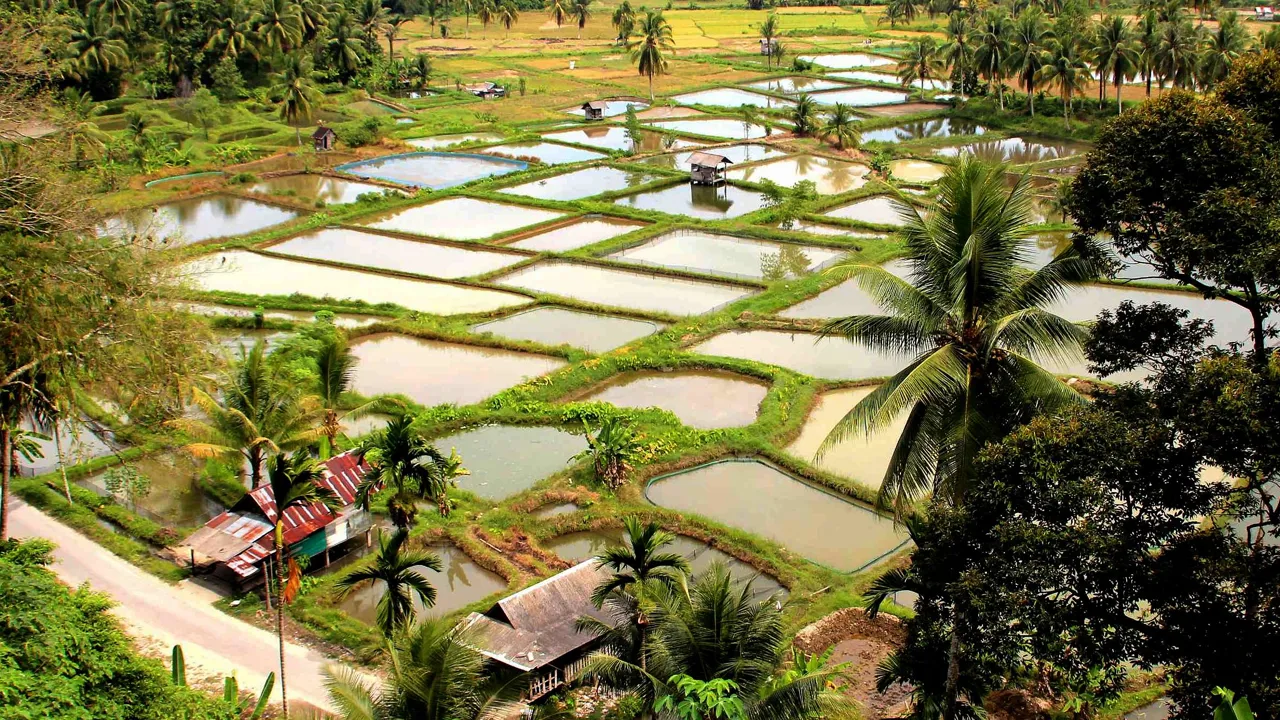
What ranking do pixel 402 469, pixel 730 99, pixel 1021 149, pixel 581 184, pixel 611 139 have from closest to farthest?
pixel 402 469, pixel 581 184, pixel 1021 149, pixel 611 139, pixel 730 99

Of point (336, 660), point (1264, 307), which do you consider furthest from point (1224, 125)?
point (336, 660)

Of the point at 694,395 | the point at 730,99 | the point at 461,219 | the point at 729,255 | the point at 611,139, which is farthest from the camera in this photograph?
the point at 730,99

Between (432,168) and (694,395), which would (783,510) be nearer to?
(694,395)

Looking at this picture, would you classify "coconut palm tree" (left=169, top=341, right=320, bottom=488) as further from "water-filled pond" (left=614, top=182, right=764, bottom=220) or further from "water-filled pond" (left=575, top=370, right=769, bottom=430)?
"water-filled pond" (left=614, top=182, right=764, bottom=220)

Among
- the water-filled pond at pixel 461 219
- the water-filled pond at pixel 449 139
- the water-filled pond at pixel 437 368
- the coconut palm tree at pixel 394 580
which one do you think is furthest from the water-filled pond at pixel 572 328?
the water-filled pond at pixel 449 139

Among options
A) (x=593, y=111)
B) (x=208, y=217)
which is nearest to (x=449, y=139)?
(x=593, y=111)

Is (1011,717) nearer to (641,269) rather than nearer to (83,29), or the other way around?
(641,269)

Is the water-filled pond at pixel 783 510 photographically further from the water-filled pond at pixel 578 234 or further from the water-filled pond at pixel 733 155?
the water-filled pond at pixel 733 155

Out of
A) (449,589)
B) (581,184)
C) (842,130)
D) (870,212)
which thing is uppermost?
(842,130)
